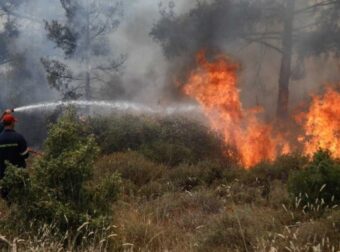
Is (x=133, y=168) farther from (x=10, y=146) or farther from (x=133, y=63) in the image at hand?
(x=133, y=63)

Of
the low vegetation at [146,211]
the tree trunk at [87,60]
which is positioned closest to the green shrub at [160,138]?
the low vegetation at [146,211]

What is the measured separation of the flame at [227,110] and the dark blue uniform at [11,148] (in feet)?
28.6

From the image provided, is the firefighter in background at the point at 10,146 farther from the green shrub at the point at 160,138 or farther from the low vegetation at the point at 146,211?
the green shrub at the point at 160,138

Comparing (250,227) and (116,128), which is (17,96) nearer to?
(116,128)

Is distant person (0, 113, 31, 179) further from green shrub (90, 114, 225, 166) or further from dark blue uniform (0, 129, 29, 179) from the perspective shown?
green shrub (90, 114, 225, 166)

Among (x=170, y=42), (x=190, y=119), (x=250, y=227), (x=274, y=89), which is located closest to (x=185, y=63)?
(x=170, y=42)

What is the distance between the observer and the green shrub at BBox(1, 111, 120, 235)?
5844 mm

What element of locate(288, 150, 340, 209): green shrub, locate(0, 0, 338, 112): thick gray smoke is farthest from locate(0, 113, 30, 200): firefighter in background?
locate(0, 0, 338, 112): thick gray smoke

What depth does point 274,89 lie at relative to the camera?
2200cm

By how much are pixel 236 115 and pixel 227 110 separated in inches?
14.8

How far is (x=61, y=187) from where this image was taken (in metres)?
6.24

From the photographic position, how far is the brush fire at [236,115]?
53.5ft

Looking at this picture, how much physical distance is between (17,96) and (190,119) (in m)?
16.7

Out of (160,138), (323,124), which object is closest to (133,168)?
(160,138)
